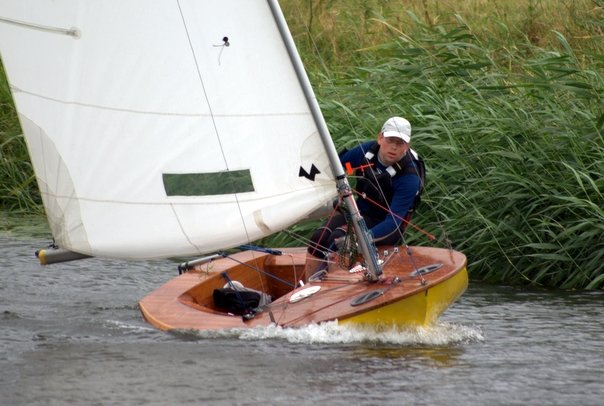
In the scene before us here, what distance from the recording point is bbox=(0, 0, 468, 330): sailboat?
699 cm

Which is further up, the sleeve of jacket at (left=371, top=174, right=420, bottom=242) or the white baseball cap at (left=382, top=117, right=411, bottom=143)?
the white baseball cap at (left=382, top=117, right=411, bottom=143)

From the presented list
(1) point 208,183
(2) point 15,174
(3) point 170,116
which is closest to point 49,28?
(3) point 170,116

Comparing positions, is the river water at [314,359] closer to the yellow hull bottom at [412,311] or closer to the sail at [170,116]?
the yellow hull bottom at [412,311]

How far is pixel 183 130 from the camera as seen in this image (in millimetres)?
7062

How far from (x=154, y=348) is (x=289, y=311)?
0.75 metres

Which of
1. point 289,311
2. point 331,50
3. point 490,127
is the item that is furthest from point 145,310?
point 331,50

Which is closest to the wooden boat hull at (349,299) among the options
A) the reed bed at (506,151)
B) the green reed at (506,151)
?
the reed bed at (506,151)

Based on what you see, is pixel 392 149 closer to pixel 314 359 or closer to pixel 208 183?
pixel 208 183

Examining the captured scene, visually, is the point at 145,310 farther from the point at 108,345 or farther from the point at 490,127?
the point at 490,127

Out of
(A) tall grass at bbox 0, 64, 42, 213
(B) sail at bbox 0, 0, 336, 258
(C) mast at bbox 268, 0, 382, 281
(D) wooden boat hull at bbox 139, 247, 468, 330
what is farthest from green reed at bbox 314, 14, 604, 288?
(A) tall grass at bbox 0, 64, 42, 213

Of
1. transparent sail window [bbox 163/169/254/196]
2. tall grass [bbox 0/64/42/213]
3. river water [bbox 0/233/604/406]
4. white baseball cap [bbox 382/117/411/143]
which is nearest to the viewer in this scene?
river water [bbox 0/233/604/406]

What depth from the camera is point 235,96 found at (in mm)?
7016

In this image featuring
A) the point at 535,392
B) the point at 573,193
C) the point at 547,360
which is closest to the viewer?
the point at 535,392

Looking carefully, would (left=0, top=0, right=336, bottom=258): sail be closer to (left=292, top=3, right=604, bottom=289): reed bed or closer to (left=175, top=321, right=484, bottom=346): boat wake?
(left=175, top=321, right=484, bottom=346): boat wake
